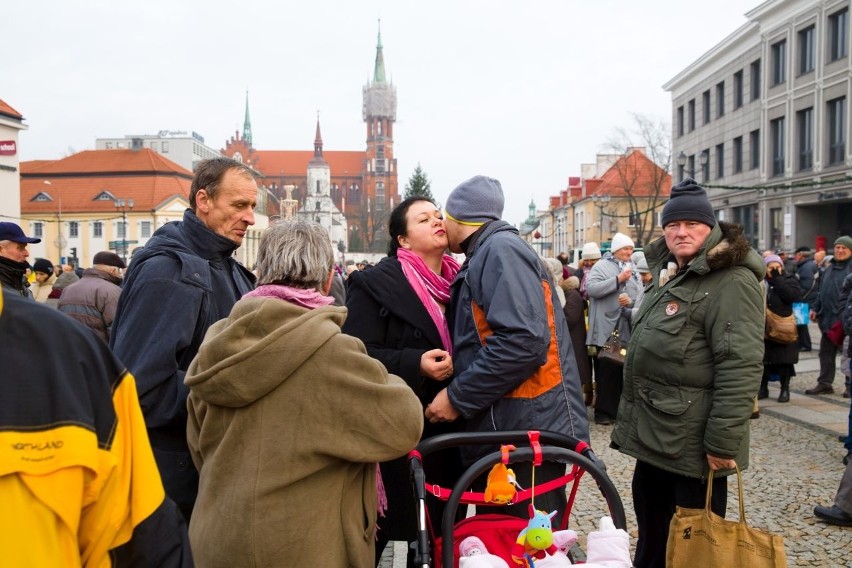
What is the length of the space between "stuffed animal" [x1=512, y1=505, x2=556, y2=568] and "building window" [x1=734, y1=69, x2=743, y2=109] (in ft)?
125

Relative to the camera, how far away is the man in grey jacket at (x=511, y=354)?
332 cm

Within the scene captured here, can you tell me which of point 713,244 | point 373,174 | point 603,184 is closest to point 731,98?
point 603,184

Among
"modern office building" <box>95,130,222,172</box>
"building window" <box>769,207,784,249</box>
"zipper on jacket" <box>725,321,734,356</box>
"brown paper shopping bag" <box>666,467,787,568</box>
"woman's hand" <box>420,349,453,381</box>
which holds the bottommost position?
"brown paper shopping bag" <box>666,467,787,568</box>

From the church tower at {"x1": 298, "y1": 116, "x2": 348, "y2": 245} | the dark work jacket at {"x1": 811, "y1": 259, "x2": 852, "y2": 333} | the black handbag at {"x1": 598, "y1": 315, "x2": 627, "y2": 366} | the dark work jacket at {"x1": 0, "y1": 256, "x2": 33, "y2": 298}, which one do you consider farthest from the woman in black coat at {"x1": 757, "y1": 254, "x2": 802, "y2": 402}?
the church tower at {"x1": 298, "y1": 116, "x2": 348, "y2": 245}

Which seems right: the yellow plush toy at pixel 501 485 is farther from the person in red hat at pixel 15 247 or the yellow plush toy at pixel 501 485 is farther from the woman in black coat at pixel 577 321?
the woman in black coat at pixel 577 321

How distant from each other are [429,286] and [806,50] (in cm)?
3185

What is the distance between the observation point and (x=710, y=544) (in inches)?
134

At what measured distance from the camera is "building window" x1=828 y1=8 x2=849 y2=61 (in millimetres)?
27578

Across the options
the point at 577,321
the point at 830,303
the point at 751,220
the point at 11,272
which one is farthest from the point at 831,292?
the point at 751,220

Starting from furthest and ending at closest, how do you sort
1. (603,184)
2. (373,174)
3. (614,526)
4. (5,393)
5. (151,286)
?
(373,174) → (603,184) → (151,286) → (614,526) → (5,393)

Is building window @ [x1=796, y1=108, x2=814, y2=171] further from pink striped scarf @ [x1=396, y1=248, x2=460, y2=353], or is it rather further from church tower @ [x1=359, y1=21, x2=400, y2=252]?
church tower @ [x1=359, y1=21, x2=400, y2=252]

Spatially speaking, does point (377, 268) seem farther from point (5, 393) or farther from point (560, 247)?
point (560, 247)

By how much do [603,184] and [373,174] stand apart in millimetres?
93577

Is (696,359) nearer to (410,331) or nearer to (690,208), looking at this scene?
(690,208)
